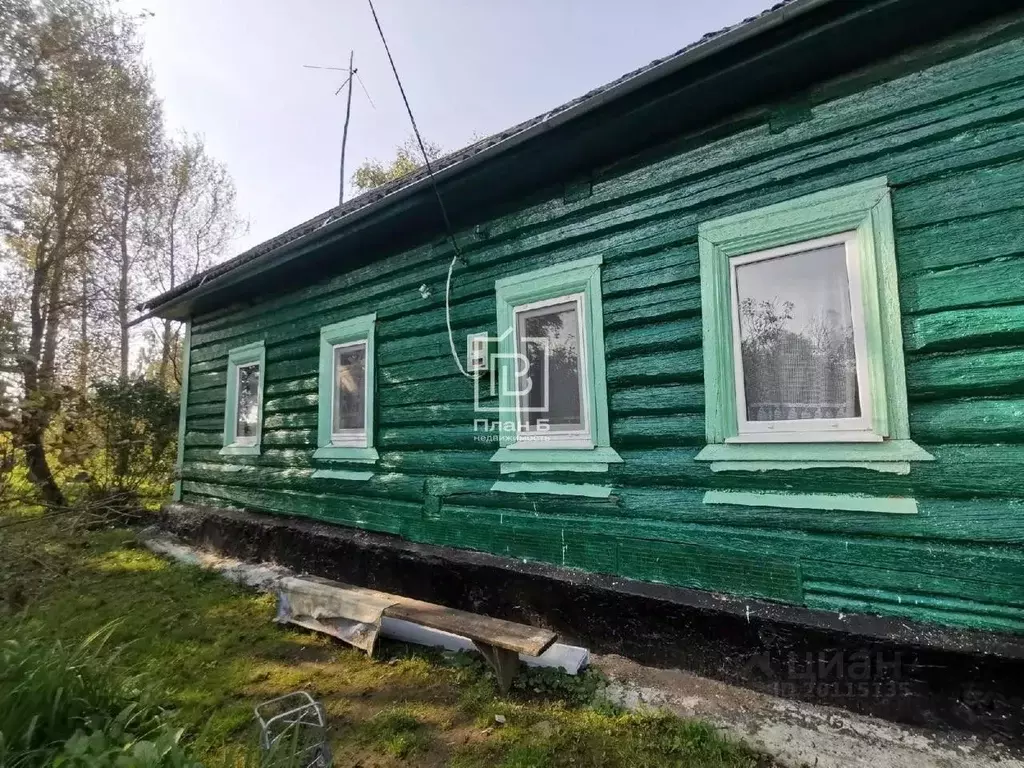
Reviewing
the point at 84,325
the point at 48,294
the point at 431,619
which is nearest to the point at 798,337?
the point at 431,619

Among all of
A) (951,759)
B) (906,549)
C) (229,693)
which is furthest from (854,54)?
(229,693)

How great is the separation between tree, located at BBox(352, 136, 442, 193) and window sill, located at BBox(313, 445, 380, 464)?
59.7 feet

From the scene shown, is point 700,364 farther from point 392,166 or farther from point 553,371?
point 392,166

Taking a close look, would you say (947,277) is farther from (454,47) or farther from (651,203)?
(454,47)

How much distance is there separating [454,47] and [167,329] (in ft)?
55.7

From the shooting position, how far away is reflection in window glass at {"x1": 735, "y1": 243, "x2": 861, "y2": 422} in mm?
2510

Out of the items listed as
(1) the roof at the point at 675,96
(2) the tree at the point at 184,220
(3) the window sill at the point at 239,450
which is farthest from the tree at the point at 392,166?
(1) the roof at the point at 675,96

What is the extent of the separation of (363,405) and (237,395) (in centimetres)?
272

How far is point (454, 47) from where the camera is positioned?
12.5ft

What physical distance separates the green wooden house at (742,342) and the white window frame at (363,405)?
1.04ft

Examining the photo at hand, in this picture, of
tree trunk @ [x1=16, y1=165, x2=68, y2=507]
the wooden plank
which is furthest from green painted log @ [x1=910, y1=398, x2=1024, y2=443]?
tree trunk @ [x1=16, y1=165, x2=68, y2=507]

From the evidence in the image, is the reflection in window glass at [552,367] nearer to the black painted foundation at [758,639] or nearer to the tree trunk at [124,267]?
the black painted foundation at [758,639]

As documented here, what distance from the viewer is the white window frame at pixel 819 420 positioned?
2.39m

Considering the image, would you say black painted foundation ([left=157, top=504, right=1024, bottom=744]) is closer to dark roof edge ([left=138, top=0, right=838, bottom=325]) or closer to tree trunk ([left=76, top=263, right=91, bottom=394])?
dark roof edge ([left=138, top=0, right=838, bottom=325])
